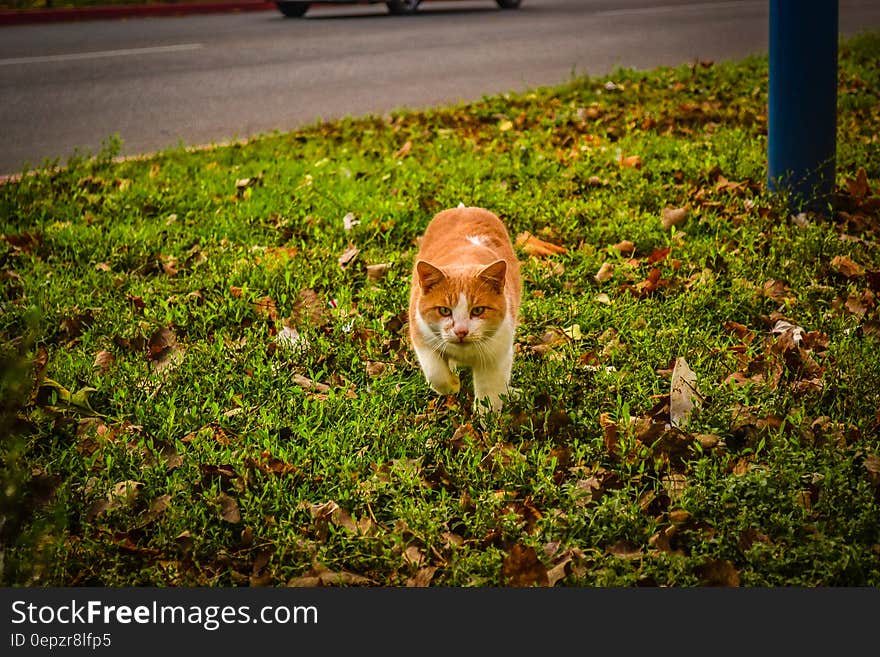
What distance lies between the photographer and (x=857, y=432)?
10.4 feet

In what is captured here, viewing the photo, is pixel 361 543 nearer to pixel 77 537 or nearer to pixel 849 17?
pixel 77 537

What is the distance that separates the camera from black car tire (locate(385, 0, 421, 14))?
16922 millimetres

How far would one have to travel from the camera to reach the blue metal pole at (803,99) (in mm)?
5012

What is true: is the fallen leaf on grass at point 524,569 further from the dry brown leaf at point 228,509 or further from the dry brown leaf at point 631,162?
the dry brown leaf at point 631,162

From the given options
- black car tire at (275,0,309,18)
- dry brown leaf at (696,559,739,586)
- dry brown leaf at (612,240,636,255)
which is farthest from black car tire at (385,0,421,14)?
dry brown leaf at (696,559,739,586)

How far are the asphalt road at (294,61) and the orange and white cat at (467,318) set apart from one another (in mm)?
4452

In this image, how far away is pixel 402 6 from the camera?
1694 centimetres

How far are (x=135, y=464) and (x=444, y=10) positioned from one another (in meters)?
15.6

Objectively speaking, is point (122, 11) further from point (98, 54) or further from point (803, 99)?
point (803, 99)

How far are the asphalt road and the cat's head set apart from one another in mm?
→ 4670

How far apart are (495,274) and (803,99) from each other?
2732mm

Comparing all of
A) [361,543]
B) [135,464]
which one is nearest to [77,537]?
[135,464]

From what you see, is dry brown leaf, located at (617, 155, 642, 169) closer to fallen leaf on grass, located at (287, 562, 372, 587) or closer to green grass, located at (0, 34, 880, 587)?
green grass, located at (0, 34, 880, 587)

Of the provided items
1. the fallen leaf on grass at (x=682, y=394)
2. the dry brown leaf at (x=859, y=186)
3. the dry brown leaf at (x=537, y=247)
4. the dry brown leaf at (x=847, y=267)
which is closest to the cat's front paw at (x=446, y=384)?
the fallen leaf on grass at (x=682, y=394)
